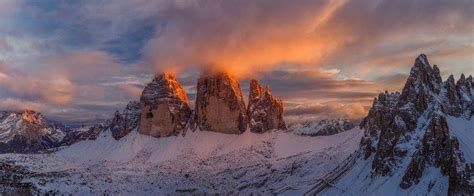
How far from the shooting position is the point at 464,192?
655ft
